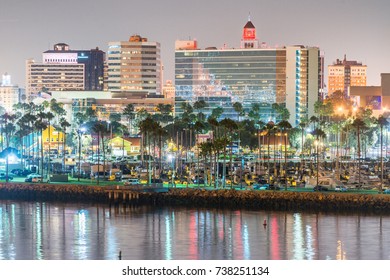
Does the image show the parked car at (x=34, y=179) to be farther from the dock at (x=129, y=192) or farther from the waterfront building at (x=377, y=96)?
the waterfront building at (x=377, y=96)

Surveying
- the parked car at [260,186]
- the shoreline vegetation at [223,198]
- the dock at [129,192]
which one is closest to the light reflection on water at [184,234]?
the shoreline vegetation at [223,198]

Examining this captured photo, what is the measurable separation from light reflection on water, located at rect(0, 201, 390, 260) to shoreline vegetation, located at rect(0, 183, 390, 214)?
2416mm

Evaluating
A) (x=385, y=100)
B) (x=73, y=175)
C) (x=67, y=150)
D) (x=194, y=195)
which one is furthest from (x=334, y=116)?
(x=194, y=195)

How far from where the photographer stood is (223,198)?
A: 263 feet

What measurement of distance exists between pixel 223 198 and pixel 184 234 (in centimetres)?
1588

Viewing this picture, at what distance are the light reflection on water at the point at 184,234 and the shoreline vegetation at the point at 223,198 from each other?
2.42 meters

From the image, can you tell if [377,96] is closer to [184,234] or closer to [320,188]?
[320,188]

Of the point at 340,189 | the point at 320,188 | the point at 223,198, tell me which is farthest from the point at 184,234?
the point at 340,189

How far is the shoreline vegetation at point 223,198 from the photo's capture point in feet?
251

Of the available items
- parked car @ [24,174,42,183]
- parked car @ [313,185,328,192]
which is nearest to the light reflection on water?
parked car @ [313,185,328,192]

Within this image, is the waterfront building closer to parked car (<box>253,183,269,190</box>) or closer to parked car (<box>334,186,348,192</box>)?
parked car (<box>253,183,269,190</box>)

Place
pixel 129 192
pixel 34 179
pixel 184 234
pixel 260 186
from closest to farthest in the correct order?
pixel 184 234, pixel 129 192, pixel 260 186, pixel 34 179

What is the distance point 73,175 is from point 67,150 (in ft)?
192

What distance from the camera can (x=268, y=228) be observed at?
67.2 meters
